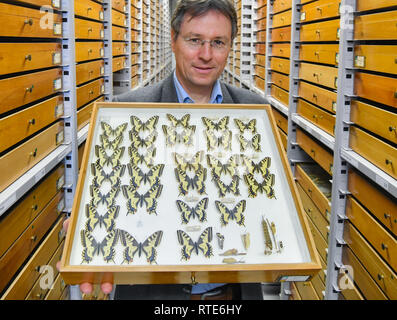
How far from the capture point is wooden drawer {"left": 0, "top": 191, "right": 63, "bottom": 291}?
6.57 ft

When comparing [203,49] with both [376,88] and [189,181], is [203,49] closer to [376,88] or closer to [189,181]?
[189,181]

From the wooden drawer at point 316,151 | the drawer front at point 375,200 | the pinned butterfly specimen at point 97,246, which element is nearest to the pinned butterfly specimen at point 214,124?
the pinned butterfly specimen at point 97,246

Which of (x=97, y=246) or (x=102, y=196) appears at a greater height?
(x=102, y=196)

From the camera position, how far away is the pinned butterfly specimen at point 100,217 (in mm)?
1310

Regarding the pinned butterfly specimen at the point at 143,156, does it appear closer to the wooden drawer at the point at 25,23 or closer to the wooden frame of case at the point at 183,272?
the wooden frame of case at the point at 183,272

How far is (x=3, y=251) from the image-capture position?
196 cm

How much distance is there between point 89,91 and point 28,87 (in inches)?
59.2

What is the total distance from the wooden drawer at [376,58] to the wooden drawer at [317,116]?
22.8 inches

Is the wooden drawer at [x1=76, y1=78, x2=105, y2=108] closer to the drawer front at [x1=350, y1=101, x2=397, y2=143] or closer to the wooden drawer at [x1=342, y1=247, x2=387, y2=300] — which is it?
the drawer front at [x1=350, y1=101, x2=397, y2=143]

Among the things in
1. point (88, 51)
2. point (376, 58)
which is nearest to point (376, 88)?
point (376, 58)

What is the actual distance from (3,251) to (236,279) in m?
1.16

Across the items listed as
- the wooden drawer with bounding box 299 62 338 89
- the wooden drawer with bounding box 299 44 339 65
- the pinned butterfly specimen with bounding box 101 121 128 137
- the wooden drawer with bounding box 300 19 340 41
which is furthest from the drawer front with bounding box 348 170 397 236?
the pinned butterfly specimen with bounding box 101 121 128 137

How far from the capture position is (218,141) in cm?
152
